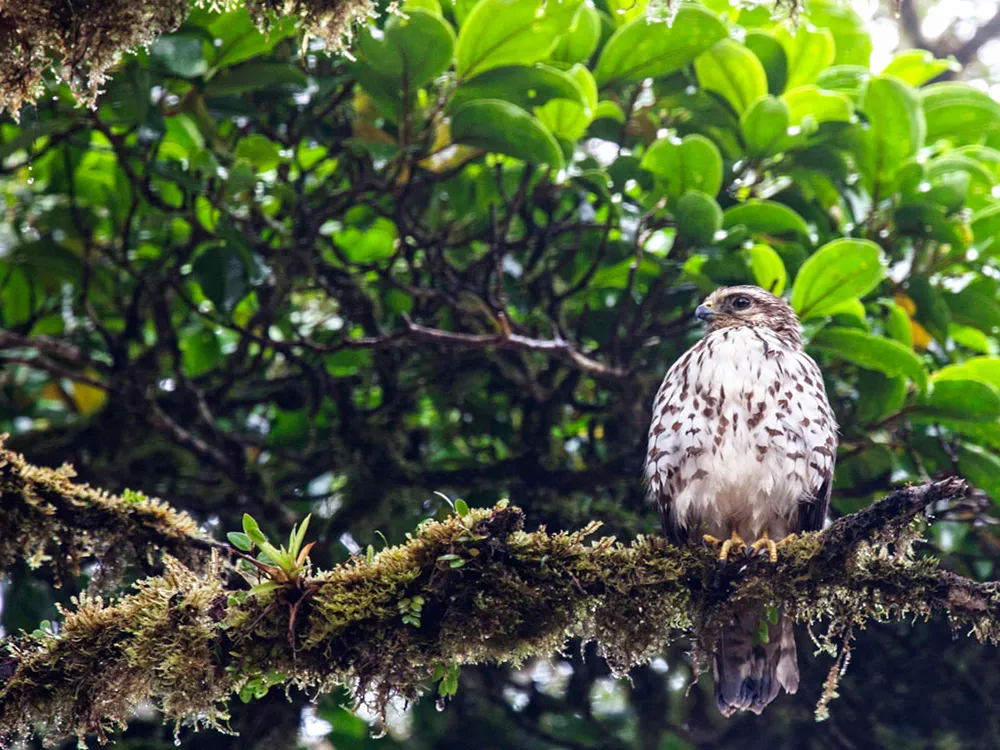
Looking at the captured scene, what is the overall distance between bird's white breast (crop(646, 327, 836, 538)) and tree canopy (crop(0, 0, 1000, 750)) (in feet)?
0.76

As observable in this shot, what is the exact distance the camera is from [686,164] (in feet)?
13.6

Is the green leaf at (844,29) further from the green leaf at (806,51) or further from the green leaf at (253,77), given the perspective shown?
the green leaf at (253,77)

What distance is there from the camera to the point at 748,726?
5.27 meters

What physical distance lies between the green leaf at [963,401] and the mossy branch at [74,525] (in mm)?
2554

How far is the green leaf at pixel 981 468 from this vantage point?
4.12m

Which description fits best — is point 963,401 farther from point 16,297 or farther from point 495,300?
point 16,297

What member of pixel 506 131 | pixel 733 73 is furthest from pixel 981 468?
pixel 506 131

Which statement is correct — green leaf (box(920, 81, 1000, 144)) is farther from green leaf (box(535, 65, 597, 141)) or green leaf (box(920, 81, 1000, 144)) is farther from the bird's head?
green leaf (box(535, 65, 597, 141))

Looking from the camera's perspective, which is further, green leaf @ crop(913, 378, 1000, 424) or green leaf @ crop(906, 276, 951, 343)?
green leaf @ crop(906, 276, 951, 343)

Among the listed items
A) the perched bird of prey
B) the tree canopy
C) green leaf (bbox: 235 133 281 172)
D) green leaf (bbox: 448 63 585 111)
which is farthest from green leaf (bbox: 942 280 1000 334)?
green leaf (bbox: 235 133 281 172)

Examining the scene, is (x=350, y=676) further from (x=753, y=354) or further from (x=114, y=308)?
(x=114, y=308)

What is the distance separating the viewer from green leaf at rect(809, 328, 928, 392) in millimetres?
3924

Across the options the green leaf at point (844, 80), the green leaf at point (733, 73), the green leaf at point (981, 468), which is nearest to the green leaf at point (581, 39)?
the green leaf at point (733, 73)

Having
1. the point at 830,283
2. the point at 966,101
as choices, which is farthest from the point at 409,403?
the point at 966,101
